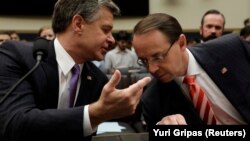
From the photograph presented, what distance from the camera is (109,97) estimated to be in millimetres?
1212

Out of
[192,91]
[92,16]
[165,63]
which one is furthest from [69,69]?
[192,91]

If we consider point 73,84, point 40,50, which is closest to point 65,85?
point 73,84

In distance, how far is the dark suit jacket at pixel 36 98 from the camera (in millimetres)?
1334

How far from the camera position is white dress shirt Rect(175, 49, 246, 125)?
181cm

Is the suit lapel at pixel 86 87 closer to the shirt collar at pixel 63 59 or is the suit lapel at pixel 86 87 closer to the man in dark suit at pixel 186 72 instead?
the shirt collar at pixel 63 59

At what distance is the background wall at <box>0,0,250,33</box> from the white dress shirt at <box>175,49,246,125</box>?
6.02m

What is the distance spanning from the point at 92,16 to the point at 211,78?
0.58 m

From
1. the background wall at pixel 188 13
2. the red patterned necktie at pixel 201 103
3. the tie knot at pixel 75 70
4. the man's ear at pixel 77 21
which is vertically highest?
the man's ear at pixel 77 21

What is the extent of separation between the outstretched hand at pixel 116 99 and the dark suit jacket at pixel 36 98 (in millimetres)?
108

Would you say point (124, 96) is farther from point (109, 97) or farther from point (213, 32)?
point (213, 32)

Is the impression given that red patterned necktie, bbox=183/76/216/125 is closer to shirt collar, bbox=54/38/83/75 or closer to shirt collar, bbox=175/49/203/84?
shirt collar, bbox=175/49/203/84

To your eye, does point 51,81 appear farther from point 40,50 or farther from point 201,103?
point 201,103

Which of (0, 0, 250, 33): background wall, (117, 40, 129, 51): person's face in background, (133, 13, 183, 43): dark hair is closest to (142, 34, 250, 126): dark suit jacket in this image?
(133, 13, 183, 43): dark hair

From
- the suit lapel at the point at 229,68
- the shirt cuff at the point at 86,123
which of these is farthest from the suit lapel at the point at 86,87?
the suit lapel at the point at 229,68
